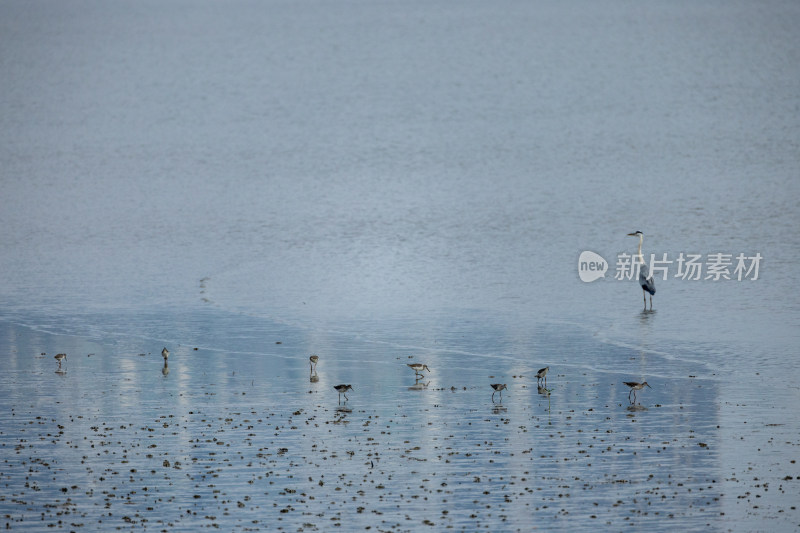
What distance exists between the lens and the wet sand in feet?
61.7

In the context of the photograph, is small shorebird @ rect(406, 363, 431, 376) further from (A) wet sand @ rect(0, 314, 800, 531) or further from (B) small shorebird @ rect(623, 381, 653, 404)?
(B) small shorebird @ rect(623, 381, 653, 404)

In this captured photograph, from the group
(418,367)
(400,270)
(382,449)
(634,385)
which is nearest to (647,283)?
(400,270)

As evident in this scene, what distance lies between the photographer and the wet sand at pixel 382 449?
18797 mm

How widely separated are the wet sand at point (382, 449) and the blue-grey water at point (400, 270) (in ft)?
0.32

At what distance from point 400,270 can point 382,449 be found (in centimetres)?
3055

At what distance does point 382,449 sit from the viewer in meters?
22.7

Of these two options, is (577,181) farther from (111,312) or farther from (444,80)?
(111,312)

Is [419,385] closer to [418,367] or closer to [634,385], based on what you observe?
[418,367]

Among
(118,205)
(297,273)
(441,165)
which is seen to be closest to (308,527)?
(297,273)

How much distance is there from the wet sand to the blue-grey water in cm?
10

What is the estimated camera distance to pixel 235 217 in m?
69.3

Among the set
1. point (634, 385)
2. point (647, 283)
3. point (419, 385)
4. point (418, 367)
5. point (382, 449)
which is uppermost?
point (647, 283)

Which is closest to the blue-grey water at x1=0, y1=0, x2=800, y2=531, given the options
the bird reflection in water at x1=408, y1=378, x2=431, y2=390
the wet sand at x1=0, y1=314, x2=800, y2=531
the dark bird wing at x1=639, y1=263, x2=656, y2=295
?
the wet sand at x1=0, y1=314, x2=800, y2=531


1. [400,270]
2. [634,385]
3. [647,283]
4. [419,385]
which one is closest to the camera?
[634,385]
